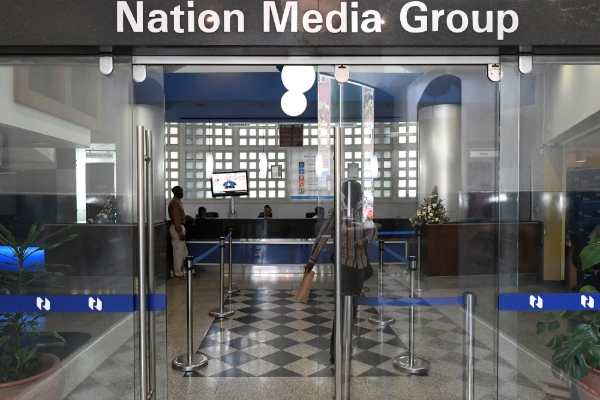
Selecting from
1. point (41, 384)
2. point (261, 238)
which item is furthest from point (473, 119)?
point (261, 238)

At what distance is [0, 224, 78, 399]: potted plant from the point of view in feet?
8.42

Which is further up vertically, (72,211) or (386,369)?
(72,211)

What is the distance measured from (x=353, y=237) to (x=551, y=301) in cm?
114

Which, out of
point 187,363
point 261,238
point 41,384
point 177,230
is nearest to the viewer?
point 41,384

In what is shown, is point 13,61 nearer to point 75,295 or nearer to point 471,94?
point 75,295

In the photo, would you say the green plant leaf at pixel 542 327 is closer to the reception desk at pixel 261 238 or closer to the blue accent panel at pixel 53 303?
the blue accent panel at pixel 53 303

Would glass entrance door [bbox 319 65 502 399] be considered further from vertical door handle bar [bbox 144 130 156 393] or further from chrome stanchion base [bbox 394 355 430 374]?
vertical door handle bar [bbox 144 130 156 393]

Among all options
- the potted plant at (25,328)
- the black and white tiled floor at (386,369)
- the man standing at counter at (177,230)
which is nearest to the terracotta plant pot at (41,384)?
the potted plant at (25,328)

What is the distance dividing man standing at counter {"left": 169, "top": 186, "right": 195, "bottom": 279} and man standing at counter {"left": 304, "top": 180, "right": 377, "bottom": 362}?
5236mm

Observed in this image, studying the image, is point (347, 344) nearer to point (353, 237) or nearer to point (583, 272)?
point (353, 237)

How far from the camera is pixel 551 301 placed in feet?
8.75

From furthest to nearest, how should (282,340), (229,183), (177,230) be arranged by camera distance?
(229,183), (177,230), (282,340)

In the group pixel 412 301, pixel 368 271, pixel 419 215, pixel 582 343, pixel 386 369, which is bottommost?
pixel 386 369

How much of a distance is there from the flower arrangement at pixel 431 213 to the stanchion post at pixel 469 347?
1.50 feet
